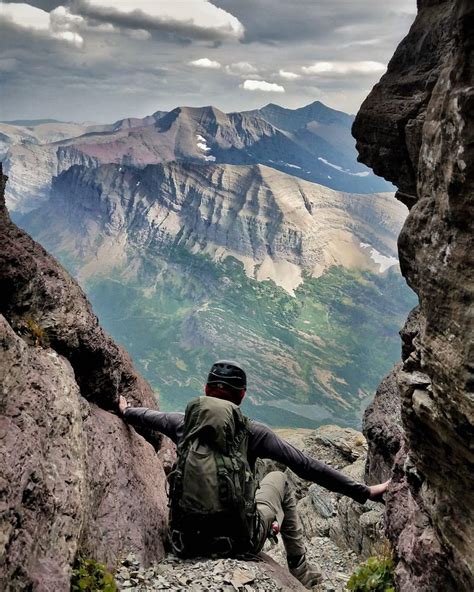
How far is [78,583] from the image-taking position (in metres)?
8.19

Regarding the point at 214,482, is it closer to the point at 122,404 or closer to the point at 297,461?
the point at 297,461

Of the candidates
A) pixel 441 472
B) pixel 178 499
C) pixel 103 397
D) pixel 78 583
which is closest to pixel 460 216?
pixel 441 472

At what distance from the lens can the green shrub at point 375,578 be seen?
10867 mm

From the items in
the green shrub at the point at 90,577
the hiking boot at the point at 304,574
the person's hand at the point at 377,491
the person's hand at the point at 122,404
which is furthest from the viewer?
the person's hand at the point at 122,404

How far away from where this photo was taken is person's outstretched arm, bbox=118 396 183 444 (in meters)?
11.3

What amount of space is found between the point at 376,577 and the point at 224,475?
4485 millimetres

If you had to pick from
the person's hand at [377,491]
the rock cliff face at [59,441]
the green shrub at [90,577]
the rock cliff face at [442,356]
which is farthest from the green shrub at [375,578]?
the green shrub at [90,577]

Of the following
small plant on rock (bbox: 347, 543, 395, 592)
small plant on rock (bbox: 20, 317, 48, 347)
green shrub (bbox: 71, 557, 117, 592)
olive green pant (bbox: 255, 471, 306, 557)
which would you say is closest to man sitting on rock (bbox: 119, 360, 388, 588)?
olive green pant (bbox: 255, 471, 306, 557)

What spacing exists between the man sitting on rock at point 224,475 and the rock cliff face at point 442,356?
158 centimetres

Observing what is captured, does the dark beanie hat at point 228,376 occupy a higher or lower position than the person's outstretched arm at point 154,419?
higher

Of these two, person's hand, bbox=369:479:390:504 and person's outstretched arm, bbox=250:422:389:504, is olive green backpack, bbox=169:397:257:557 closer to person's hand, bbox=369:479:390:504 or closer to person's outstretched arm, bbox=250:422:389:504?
person's outstretched arm, bbox=250:422:389:504

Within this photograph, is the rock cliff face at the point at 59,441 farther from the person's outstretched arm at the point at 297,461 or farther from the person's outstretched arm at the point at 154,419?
the person's outstretched arm at the point at 297,461

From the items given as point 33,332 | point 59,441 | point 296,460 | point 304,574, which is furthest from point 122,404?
point 304,574

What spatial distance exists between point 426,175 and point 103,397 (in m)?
9.61
